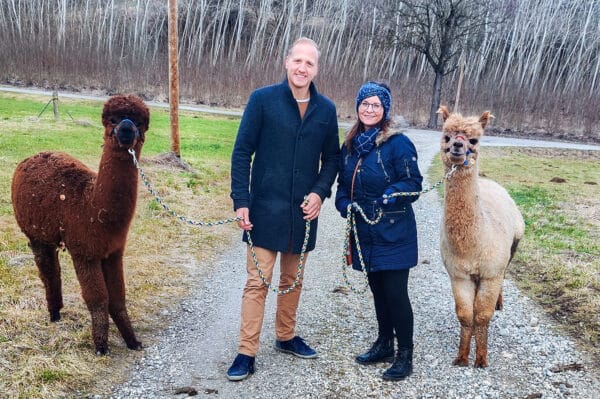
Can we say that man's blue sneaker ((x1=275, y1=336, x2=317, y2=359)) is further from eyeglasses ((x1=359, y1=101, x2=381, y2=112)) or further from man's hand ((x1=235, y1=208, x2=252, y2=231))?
eyeglasses ((x1=359, y1=101, x2=381, y2=112))

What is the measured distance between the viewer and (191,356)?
3641mm

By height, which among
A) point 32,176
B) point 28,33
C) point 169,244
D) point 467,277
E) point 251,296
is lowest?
point 169,244

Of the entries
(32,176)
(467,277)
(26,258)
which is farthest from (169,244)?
(467,277)

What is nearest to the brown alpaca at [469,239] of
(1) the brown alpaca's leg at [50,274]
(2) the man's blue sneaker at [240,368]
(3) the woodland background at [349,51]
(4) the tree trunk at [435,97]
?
(2) the man's blue sneaker at [240,368]

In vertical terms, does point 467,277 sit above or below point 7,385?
above

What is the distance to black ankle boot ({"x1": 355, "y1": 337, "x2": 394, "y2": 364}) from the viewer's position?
3.63 m

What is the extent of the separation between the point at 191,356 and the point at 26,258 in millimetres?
2534

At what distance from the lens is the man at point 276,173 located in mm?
3328

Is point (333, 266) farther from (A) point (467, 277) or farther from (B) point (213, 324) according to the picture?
(A) point (467, 277)

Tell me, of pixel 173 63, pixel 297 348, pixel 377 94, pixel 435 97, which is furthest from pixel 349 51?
pixel 297 348

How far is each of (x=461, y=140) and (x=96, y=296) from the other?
2662 millimetres

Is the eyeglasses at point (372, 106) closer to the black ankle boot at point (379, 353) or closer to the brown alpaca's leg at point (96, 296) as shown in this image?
the black ankle boot at point (379, 353)

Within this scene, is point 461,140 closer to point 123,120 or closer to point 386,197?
point 386,197

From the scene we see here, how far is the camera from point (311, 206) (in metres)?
3.40
